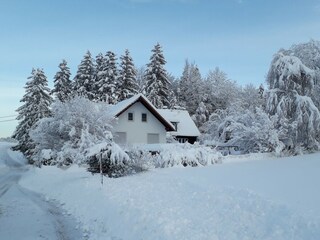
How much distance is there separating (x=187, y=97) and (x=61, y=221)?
51767 millimetres

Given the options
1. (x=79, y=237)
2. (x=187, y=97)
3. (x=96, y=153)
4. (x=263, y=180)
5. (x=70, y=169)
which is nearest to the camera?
(x=79, y=237)

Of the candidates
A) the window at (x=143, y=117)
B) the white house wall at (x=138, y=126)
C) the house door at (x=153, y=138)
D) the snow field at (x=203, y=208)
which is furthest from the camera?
the house door at (x=153, y=138)

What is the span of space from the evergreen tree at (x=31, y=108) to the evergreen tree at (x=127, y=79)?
10.7 meters

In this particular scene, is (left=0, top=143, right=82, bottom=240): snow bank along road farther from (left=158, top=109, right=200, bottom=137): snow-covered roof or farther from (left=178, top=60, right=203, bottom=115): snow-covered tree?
(left=178, top=60, right=203, bottom=115): snow-covered tree

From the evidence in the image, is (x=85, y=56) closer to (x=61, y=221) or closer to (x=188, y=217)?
Result: (x=61, y=221)

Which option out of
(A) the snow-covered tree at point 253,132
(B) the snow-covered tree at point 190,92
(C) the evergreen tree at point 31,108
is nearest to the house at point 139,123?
(A) the snow-covered tree at point 253,132

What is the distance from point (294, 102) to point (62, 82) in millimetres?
36666

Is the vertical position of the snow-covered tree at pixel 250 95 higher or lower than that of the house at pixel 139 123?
higher

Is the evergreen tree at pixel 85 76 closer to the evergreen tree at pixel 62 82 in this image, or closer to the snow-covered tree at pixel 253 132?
the evergreen tree at pixel 62 82

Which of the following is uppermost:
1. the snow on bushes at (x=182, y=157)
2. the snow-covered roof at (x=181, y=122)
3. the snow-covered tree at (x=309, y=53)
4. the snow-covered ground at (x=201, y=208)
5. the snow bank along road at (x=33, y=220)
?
the snow-covered tree at (x=309, y=53)

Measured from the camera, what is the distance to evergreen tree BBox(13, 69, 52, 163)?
45469mm

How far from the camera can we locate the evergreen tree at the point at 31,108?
45469 millimetres

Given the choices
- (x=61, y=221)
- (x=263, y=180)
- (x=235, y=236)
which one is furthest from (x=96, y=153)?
(x=235, y=236)

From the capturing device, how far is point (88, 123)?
1147 inches
